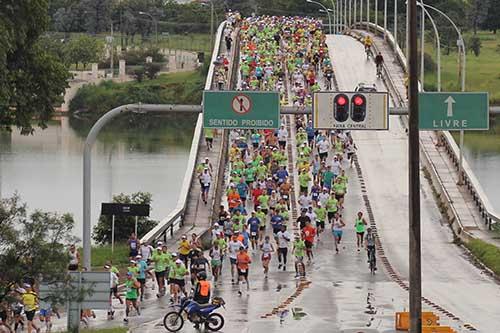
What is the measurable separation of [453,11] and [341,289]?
399ft

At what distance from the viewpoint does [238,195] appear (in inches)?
1708

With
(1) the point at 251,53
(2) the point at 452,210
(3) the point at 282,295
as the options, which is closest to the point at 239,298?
(3) the point at 282,295

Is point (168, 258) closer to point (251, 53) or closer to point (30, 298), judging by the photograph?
point (30, 298)

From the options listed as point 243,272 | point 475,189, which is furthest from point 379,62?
point 243,272

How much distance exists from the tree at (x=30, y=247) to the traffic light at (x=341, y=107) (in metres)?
8.69

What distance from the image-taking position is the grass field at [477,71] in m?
114

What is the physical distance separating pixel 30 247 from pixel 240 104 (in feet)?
33.9

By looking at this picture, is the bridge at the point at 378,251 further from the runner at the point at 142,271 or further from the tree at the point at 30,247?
the tree at the point at 30,247

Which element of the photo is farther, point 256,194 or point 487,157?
point 487,157

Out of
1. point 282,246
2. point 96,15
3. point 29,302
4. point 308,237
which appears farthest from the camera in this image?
point 96,15

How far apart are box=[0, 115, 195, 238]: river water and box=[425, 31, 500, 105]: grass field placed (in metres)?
22.2

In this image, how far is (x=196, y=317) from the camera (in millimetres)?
27969

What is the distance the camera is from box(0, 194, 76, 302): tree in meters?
20.8

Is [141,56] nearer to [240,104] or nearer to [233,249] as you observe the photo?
[233,249]
